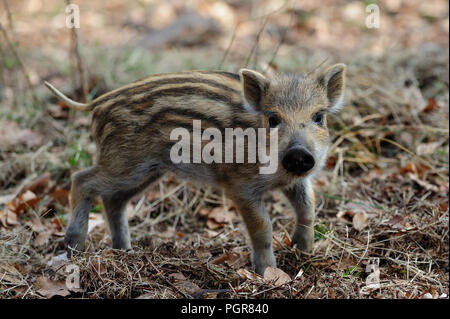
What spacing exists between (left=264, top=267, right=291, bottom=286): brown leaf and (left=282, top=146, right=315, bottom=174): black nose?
0.65 m

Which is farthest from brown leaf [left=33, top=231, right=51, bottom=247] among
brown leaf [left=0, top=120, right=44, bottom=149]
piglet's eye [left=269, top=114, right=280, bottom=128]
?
piglet's eye [left=269, top=114, right=280, bottom=128]

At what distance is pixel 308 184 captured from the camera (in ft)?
13.3

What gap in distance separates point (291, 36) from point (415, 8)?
276cm

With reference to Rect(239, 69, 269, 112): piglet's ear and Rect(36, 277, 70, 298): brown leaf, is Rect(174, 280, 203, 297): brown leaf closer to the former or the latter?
Rect(36, 277, 70, 298): brown leaf

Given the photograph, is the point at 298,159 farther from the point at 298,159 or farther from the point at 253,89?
the point at 253,89

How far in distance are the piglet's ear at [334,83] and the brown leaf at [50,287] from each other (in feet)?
7.04

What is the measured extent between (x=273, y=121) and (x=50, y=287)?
1.76 metres

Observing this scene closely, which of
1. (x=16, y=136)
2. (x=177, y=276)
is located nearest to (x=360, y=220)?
(x=177, y=276)

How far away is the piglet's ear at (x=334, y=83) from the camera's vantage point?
3740 millimetres

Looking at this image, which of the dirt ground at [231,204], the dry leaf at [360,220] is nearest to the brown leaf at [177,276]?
the dirt ground at [231,204]

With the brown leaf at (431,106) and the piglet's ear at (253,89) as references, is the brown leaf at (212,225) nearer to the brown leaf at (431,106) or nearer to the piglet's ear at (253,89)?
the piglet's ear at (253,89)

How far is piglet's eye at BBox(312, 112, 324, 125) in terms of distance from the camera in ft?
11.9
